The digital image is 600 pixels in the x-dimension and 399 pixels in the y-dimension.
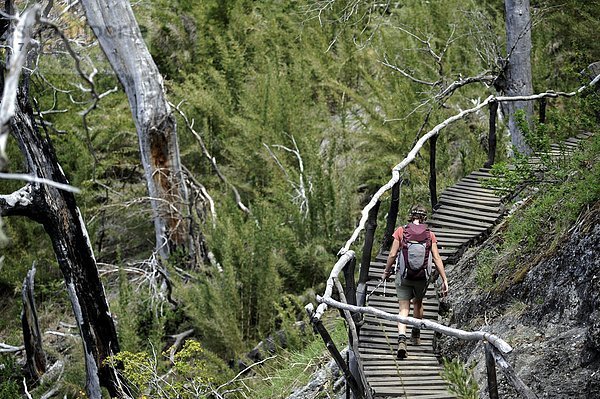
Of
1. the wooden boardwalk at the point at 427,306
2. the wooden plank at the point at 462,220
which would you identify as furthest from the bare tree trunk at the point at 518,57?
the wooden plank at the point at 462,220

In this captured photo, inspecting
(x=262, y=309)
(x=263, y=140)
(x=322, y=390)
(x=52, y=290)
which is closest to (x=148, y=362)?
(x=322, y=390)

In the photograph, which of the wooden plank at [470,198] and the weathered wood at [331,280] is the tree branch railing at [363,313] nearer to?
the weathered wood at [331,280]

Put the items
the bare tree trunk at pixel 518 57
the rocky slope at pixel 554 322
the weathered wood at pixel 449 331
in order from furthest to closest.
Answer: the bare tree trunk at pixel 518 57 < the rocky slope at pixel 554 322 < the weathered wood at pixel 449 331

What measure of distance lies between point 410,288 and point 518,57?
4200 mm

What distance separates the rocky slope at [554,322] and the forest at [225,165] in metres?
0.41

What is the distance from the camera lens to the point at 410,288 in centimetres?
646

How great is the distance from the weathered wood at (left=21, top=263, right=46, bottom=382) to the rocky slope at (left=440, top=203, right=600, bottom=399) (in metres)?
5.08

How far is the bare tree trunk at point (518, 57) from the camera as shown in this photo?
9.53m

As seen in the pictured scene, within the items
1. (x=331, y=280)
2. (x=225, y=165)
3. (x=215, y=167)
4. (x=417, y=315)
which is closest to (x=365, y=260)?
(x=417, y=315)

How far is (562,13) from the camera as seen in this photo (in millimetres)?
11625

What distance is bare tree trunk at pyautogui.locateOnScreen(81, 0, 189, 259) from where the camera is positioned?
10672mm

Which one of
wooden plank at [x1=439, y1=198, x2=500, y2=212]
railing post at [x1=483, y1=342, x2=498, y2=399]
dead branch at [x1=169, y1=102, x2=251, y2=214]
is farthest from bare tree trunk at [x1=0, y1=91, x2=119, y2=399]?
railing post at [x1=483, y1=342, x2=498, y2=399]

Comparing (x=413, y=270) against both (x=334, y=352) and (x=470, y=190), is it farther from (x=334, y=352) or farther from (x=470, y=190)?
(x=470, y=190)

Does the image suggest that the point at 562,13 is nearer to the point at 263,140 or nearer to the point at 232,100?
the point at 263,140
